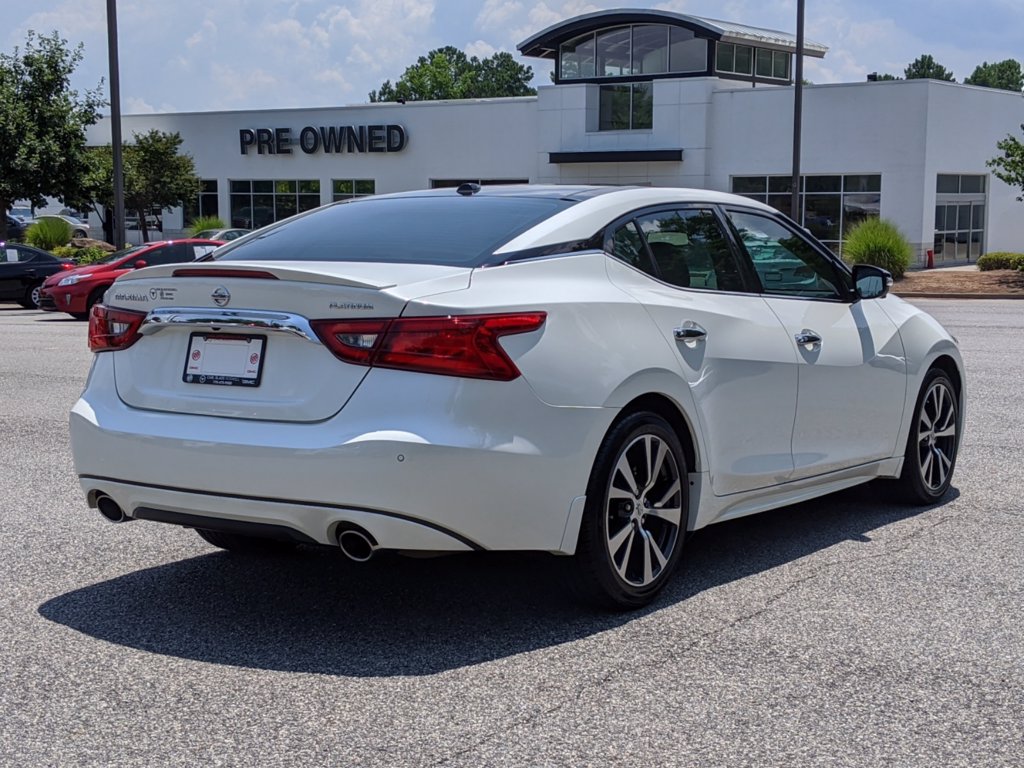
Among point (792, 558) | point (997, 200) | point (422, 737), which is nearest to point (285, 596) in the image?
point (422, 737)

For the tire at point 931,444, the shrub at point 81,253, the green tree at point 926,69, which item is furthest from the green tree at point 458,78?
the tire at point 931,444

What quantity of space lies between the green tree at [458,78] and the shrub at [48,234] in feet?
281

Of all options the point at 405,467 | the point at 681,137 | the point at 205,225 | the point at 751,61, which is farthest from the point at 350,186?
the point at 405,467

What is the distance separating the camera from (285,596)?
18.1 feet

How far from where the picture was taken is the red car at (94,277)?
23641 mm

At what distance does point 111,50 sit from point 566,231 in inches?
1078

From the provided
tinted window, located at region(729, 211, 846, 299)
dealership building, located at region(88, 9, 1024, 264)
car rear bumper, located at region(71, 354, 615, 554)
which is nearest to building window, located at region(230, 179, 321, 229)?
dealership building, located at region(88, 9, 1024, 264)

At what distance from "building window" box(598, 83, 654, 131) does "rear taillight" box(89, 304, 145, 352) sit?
138 feet

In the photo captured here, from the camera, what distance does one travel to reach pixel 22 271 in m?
27.5

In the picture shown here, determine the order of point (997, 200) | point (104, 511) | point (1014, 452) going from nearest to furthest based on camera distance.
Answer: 1. point (104, 511)
2. point (1014, 452)
3. point (997, 200)

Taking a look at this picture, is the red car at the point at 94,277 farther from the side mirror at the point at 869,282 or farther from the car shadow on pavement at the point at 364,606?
the car shadow on pavement at the point at 364,606

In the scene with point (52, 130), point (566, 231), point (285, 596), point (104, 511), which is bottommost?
point (285, 596)

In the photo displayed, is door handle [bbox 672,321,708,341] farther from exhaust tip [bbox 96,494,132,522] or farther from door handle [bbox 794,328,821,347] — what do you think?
exhaust tip [bbox 96,494,132,522]

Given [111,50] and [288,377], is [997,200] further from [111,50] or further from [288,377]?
[288,377]
